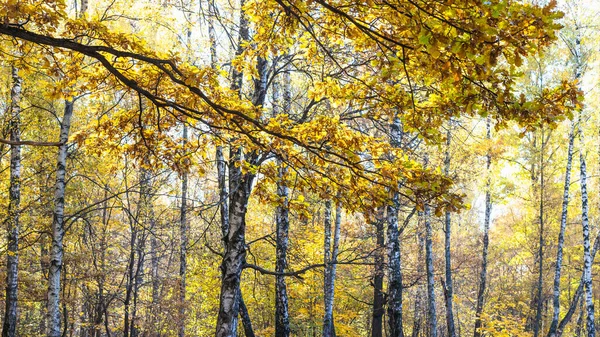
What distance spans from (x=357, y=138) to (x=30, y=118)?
8.77 meters

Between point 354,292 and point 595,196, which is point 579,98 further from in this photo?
point 595,196

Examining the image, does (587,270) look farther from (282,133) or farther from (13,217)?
(13,217)

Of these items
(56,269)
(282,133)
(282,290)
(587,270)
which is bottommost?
(282,290)

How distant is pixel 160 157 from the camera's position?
11.6 ft

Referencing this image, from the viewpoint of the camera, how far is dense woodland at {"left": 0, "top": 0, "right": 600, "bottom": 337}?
235 cm

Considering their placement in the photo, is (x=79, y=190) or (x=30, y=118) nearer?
(x=30, y=118)

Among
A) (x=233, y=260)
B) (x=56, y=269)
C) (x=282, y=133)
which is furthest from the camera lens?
(x=56, y=269)

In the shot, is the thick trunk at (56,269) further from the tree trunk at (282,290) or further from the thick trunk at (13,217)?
the tree trunk at (282,290)

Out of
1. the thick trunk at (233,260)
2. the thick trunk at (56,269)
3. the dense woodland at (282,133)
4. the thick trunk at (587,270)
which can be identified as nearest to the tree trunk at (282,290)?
the dense woodland at (282,133)

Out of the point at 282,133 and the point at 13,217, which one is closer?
the point at 282,133

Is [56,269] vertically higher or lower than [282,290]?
higher

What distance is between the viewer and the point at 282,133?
2922mm

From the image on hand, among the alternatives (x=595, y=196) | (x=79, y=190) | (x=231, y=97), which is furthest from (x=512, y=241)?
(x=231, y=97)

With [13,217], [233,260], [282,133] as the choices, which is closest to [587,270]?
[233,260]
